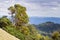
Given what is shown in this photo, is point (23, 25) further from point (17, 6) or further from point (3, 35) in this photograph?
point (3, 35)

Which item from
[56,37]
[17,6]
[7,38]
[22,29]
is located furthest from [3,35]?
[56,37]

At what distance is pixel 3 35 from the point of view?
749 inches

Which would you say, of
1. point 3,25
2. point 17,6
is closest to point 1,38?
point 3,25

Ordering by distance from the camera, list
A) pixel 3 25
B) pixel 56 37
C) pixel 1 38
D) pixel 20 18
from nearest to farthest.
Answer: pixel 1 38
pixel 3 25
pixel 20 18
pixel 56 37

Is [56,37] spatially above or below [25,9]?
below

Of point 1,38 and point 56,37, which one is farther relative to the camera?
point 56,37

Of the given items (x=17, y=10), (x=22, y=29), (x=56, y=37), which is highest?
(x=17, y=10)

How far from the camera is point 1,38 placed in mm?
18141

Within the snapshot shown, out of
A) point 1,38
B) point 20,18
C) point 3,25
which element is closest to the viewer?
point 1,38

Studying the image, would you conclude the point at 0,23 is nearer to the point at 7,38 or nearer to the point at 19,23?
the point at 19,23

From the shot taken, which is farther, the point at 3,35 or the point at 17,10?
the point at 17,10

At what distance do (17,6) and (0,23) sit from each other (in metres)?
6.60

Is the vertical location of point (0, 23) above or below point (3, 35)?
below

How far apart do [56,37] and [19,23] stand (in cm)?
1044
